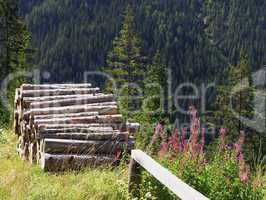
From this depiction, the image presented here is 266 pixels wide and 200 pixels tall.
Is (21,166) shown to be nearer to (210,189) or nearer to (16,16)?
(210,189)

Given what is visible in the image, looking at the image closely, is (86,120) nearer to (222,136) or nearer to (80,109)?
(80,109)

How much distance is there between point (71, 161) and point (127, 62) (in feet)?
121

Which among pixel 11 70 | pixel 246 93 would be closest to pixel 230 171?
pixel 11 70

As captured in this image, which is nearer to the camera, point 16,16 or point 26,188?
point 26,188

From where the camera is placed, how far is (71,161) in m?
10.4

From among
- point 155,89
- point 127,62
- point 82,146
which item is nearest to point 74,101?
point 82,146

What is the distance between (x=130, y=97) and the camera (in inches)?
1674

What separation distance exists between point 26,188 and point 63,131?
249 centimetres

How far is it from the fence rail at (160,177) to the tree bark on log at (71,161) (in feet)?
8.61

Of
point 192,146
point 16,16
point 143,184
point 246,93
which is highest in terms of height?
point 16,16

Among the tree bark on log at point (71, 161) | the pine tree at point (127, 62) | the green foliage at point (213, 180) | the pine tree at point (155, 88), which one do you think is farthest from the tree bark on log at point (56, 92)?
the pine tree at point (155, 88)

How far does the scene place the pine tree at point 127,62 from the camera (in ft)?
146

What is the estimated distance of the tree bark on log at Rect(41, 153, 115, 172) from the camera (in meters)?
10.1

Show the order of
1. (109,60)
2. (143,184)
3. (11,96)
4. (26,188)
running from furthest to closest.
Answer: (109,60) < (11,96) < (26,188) < (143,184)
